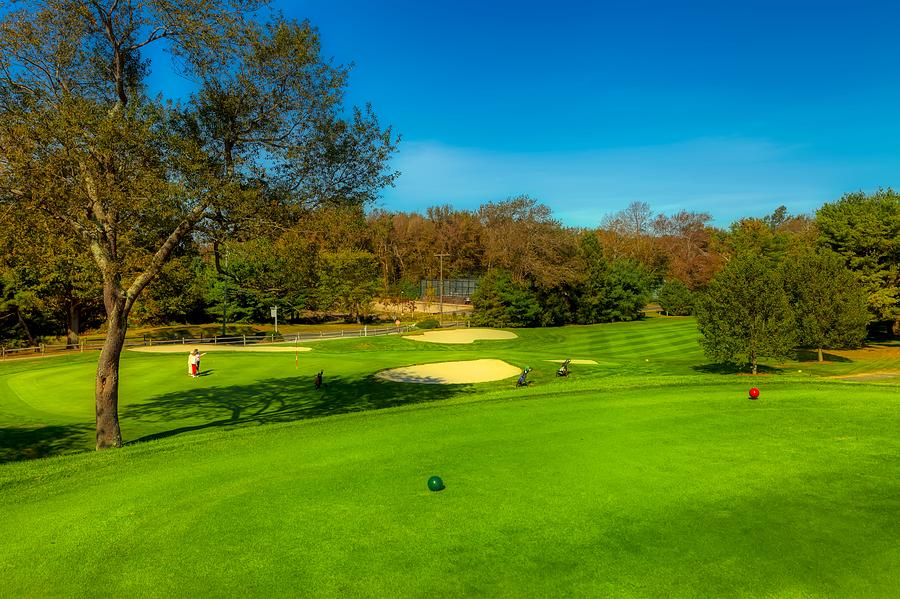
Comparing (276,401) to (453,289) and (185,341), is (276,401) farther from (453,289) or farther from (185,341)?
(453,289)

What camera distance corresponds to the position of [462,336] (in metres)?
59.1

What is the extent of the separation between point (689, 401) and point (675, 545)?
8.77 metres

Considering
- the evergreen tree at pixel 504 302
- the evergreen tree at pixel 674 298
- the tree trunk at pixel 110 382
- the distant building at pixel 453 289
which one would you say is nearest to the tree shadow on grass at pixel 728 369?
the tree trunk at pixel 110 382

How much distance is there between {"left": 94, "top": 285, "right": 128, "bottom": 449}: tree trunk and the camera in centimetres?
1458

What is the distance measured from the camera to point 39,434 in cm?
1731

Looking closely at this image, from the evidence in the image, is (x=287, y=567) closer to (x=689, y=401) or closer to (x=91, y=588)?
(x=91, y=588)

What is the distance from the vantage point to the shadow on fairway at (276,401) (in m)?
19.8

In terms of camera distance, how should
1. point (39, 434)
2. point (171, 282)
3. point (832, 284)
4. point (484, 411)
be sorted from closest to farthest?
point (484, 411), point (39, 434), point (171, 282), point (832, 284)

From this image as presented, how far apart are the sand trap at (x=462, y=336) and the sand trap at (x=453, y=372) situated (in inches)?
761

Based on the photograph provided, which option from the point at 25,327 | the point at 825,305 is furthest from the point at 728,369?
the point at 25,327

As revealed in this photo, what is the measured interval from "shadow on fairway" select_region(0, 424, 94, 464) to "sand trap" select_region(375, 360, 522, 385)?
14.5 metres

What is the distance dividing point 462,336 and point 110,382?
45.6 m

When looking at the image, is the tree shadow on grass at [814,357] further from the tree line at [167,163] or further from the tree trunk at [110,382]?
the tree trunk at [110,382]

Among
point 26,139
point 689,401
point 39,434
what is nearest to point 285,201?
point 26,139
